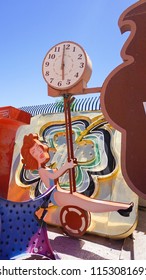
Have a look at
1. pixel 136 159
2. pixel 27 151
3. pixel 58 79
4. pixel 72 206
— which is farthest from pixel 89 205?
pixel 58 79

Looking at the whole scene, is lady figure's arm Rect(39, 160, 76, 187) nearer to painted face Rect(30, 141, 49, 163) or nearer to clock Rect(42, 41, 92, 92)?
painted face Rect(30, 141, 49, 163)

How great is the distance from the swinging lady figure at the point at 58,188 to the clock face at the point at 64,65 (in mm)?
1231

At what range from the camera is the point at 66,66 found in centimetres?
423

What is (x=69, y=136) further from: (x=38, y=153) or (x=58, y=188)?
(x=58, y=188)

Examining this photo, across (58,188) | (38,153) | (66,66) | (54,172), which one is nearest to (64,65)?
(66,66)

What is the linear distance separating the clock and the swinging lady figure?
4.03 ft

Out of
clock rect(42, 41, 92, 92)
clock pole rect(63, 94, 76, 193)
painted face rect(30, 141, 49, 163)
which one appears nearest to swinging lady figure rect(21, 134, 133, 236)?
painted face rect(30, 141, 49, 163)

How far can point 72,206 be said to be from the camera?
467cm

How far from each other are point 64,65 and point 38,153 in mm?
1743

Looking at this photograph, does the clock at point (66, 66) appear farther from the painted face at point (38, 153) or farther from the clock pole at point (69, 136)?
the painted face at point (38, 153)

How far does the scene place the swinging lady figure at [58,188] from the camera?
164 inches

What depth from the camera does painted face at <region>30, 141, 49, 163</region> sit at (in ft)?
15.1

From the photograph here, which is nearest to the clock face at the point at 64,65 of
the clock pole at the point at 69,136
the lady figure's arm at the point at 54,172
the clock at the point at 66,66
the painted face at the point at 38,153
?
the clock at the point at 66,66

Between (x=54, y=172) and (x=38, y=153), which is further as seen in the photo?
(x=38, y=153)
